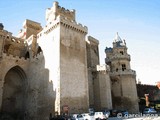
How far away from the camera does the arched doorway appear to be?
3328 centimetres

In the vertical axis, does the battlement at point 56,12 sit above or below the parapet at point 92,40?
above

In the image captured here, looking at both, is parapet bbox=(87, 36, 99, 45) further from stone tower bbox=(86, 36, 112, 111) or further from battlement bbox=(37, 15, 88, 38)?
battlement bbox=(37, 15, 88, 38)

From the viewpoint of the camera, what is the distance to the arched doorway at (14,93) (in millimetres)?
33281

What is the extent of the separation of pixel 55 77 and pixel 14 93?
32.4 ft

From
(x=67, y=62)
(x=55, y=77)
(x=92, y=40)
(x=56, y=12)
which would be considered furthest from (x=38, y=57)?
(x=92, y=40)

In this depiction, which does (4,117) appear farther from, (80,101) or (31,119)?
(80,101)

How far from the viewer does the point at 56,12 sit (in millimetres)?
38094

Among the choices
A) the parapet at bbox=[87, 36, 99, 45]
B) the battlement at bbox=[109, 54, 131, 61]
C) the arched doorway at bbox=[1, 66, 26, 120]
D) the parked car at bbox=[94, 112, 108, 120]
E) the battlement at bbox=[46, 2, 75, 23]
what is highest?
the battlement at bbox=[46, 2, 75, 23]

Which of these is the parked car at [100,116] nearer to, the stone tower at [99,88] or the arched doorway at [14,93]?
the stone tower at [99,88]

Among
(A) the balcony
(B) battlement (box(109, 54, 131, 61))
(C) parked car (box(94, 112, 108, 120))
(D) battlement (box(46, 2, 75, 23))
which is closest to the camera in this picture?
(C) parked car (box(94, 112, 108, 120))

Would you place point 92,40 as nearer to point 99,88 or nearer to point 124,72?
point 124,72

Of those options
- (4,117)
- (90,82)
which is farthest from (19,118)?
(90,82)

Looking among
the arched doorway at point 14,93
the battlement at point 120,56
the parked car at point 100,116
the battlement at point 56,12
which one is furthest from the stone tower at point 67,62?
the battlement at point 120,56

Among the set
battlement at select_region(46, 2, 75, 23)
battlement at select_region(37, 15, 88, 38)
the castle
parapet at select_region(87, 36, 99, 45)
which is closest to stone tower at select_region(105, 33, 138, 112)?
the castle
